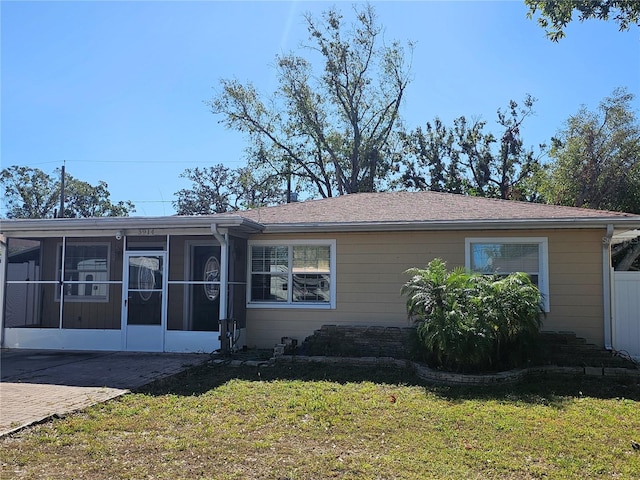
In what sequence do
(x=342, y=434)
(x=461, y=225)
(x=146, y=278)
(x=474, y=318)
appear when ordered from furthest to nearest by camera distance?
1. (x=146, y=278)
2. (x=461, y=225)
3. (x=474, y=318)
4. (x=342, y=434)

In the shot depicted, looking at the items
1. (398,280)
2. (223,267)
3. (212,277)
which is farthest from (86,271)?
(398,280)

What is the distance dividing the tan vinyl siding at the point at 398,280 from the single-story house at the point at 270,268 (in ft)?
0.07

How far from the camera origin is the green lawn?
14.4 ft

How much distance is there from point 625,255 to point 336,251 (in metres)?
13.5

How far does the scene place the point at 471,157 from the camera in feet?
94.7

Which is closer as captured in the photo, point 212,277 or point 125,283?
point 125,283

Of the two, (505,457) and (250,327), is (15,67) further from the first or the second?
(505,457)

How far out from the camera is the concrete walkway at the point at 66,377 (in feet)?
20.4

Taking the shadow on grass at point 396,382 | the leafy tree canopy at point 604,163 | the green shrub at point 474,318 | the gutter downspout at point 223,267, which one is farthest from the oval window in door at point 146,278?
the leafy tree canopy at point 604,163

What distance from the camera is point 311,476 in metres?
4.22

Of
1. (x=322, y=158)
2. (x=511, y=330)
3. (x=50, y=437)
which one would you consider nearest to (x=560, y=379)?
(x=511, y=330)

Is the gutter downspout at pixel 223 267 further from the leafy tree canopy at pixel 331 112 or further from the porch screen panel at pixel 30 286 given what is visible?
the leafy tree canopy at pixel 331 112

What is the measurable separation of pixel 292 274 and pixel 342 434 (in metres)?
5.96

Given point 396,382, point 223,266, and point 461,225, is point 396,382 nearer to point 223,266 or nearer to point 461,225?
point 461,225
